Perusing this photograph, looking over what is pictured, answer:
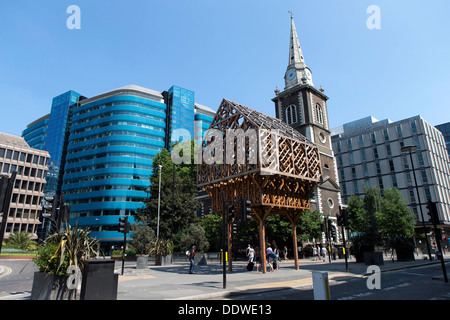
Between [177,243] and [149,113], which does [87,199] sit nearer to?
[149,113]

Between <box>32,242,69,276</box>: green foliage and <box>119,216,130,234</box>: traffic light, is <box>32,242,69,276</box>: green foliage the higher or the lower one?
the lower one

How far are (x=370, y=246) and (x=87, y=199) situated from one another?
77089 mm

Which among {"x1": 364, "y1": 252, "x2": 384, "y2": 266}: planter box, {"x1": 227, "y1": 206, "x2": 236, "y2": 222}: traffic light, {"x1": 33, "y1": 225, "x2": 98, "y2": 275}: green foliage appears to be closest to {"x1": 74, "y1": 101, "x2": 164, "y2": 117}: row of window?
{"x1": 364, "y1": 252, "x2": 384, "y2": 266}: planter box

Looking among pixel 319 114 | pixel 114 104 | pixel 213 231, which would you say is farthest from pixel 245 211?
pixel 114 104

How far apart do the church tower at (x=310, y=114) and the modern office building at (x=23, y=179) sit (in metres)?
62.0

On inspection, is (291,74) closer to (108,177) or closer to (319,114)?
(319,114)

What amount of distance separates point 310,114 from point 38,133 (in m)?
112

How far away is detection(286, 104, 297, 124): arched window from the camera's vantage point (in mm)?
50734

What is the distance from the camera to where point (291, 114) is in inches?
2016

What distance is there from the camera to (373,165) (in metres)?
76.4

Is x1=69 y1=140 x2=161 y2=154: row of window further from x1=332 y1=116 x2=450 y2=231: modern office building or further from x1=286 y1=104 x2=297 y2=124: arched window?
x1=332 y1=116 x2=450 y2=231: modern office building

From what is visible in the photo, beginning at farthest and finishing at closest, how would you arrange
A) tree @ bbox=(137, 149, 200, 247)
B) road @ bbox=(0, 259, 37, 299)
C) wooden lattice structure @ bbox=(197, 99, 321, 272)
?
tree @ bbox=(137, 149, 200, 247) → wooden lattice structure @ bbox=(197, 99, 321, 272) → road @ bbox=(0, 259, 37, 299)

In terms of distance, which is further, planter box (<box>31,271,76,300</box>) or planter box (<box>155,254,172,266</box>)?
planter box (<box>155,254,172,266</box>)
